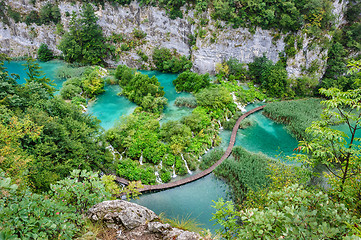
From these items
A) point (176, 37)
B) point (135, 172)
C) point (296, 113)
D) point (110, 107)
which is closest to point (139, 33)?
point (176, 37)

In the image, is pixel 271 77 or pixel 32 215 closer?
pixel 32 215

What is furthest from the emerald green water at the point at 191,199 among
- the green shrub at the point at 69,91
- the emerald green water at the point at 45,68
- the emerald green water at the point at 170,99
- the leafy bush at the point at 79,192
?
the emerald green water at the point at 45,68


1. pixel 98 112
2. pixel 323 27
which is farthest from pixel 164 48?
pixel 323 27

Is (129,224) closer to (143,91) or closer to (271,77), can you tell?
(143,91)

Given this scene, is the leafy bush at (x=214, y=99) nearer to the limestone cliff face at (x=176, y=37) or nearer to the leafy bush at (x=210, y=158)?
the leafy bush at (x=210, y=158)

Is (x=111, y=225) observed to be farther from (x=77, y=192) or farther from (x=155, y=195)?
(x=155, y=195)

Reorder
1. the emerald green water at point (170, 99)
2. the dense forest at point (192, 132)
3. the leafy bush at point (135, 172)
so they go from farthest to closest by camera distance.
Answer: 1. the emerald green water at point (170, 99)
2. the leafy bush at point (135, 172)
3. the dense forest at point (192, 132)
